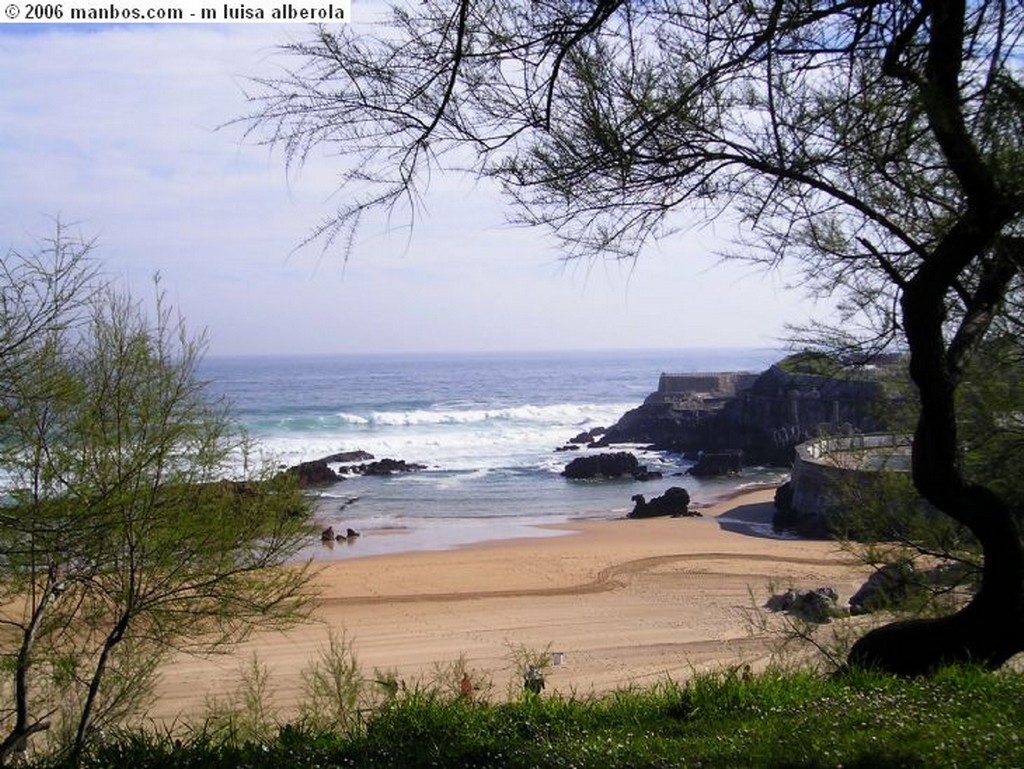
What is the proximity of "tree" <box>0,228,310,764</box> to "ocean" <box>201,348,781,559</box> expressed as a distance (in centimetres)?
88

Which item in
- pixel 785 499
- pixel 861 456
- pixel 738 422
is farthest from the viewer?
pixel 738 422

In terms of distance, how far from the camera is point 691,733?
4324 millimetres

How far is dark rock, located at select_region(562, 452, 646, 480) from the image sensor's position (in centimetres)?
3974

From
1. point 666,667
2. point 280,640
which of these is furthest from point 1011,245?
point 280,640

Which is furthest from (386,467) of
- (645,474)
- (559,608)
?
(559,608)

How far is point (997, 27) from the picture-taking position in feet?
12.1

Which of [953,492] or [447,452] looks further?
[447,452]

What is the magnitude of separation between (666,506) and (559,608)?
14.0m

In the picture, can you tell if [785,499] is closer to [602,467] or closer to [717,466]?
[602,467]

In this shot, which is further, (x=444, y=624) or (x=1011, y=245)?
(x=444, y=624)

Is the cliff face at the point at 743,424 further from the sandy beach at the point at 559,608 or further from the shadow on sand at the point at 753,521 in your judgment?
the sandy beach at the point at 559,608

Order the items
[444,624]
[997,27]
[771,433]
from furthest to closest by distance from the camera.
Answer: [771,433] → [444,624] → [997,27]

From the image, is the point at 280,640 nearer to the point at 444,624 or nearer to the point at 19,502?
the point at 444,624

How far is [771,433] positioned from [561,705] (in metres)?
42.0
